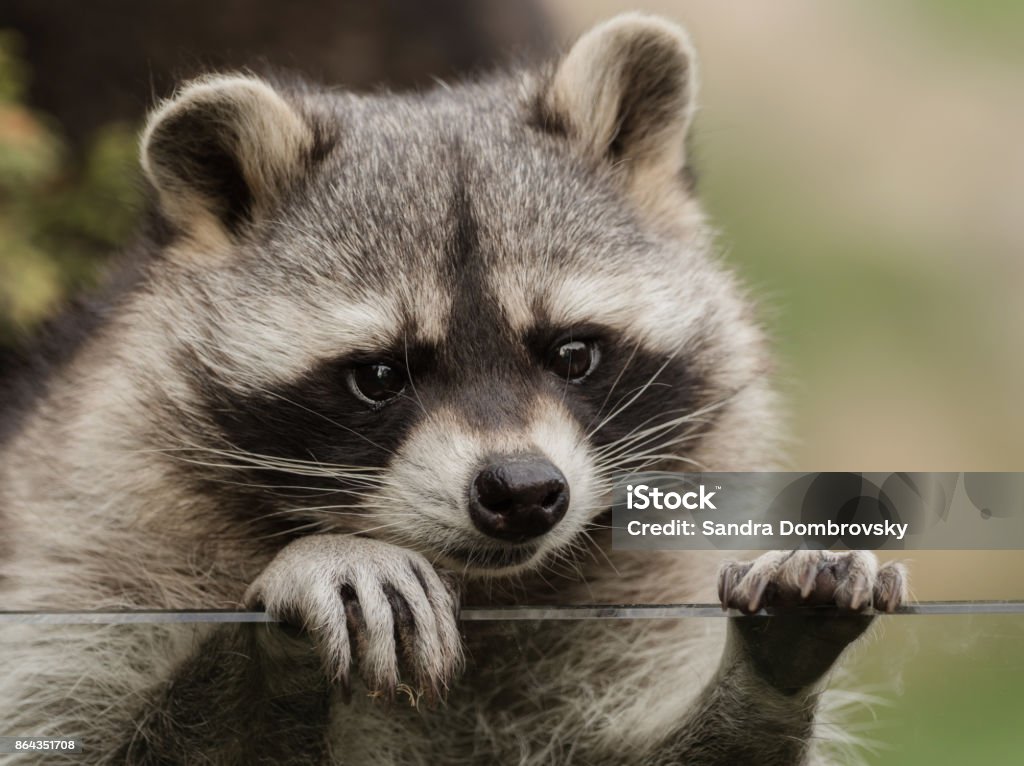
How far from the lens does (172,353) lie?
2.35 metres

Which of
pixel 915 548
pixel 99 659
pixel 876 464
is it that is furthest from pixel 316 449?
pixel 876 464

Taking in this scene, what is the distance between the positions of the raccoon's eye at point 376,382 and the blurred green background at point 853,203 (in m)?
1.14

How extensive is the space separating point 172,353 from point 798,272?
2493 millimetres

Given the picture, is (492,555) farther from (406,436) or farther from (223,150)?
(223,150)

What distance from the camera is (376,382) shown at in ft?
7.07

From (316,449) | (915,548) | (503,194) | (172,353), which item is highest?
(503,194)

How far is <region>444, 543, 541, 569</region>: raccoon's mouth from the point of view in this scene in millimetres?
2057

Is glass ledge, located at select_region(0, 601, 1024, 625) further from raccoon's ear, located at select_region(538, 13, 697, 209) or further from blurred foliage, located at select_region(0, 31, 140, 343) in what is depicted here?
blurred foliage, located at select_region(0, 31, 140, 343)

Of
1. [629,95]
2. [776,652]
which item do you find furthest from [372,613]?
[629,95]

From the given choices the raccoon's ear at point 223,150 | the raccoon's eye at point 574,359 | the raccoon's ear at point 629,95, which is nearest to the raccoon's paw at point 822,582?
the raccoon's eye at point 574,359

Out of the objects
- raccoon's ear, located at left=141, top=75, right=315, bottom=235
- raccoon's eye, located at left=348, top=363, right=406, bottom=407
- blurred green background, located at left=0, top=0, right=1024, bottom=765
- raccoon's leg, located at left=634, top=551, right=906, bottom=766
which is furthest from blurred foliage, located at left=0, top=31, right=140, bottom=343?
raccoon's leg, located at left=634, top=551, right=906, bottom=766

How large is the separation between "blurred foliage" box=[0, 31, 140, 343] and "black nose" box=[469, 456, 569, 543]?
4.48ft

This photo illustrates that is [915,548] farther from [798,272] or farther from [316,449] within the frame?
[798,272]

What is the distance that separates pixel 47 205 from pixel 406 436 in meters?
2.02
